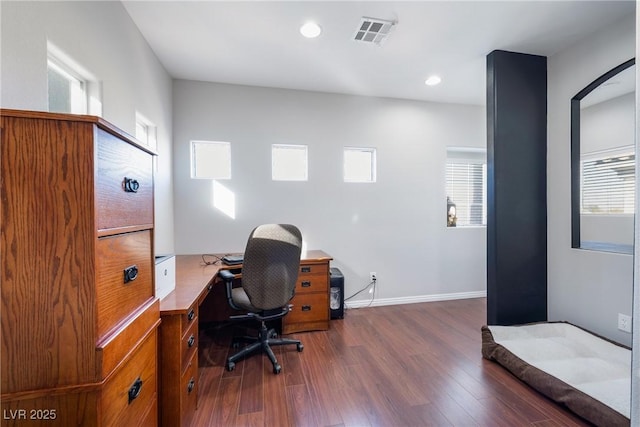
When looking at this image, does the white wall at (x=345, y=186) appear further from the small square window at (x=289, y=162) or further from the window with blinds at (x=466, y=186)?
the window with blinds at (x=466, y=186)

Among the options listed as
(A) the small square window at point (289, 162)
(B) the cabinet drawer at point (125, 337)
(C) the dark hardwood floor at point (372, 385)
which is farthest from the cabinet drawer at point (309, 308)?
(B) the cabinet drawer at point (125, 337)

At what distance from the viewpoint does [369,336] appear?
8.84 feet

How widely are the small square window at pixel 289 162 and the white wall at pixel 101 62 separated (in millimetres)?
1177

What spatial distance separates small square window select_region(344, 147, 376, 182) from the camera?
3.57 m

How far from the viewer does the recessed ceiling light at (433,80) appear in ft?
9.91

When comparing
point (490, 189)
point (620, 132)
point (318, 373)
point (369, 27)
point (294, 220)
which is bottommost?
point (318, 373)

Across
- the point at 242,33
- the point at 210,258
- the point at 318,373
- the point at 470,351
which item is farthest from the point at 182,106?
the point at 470,351

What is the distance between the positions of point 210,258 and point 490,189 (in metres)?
2.92

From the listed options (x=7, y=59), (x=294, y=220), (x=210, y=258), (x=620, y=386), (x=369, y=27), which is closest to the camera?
(x=7, y=59)

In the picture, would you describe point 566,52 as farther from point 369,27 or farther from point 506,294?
point 506,294

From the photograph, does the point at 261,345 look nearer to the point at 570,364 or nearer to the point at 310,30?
the point at 570,364

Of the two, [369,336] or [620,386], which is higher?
[620,386]

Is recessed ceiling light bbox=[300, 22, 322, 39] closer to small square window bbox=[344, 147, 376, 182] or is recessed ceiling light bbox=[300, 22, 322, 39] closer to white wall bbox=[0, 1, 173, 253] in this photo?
white wall bbox=[0, 1, 173, 253]

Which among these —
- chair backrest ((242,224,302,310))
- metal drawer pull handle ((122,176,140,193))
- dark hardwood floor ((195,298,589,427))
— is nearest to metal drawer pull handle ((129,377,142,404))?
metal drawer pull handle ((122,176,140,193))
